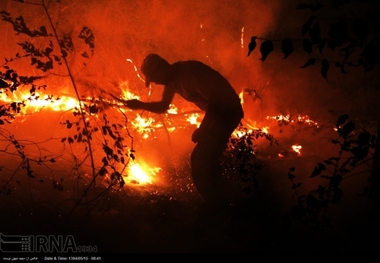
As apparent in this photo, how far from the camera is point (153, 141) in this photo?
819 centimetres

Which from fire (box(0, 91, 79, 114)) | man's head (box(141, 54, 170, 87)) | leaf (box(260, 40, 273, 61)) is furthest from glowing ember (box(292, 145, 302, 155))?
leaf (box(260, 40, 273, 61))

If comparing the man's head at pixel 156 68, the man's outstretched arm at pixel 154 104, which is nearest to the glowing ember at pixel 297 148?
the man's outstretched arm at pixel 154 104

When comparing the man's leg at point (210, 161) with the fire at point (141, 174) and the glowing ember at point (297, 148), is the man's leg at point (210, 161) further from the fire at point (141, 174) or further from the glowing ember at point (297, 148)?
the glowing ember at point (297, 148)

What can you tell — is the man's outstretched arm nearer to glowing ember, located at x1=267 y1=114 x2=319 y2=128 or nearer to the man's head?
the man's head

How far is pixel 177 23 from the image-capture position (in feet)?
30.9

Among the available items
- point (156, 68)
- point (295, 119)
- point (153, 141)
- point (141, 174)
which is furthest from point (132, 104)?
point (295, 119)

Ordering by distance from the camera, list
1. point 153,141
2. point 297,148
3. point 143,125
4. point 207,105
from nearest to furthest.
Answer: point 207,105, point 143,125, point 153,141, point 297,148

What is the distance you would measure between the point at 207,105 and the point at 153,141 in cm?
324

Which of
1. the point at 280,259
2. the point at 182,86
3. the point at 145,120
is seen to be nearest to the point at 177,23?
the point at 145,120

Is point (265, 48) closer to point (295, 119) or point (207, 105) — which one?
point (207, 105)

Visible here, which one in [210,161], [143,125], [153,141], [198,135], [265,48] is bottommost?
[265,48]

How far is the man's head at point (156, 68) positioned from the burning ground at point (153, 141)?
56 centimetres

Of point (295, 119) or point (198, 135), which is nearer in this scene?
point (198, 135)

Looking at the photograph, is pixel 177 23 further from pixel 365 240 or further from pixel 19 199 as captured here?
pixel 365 240
